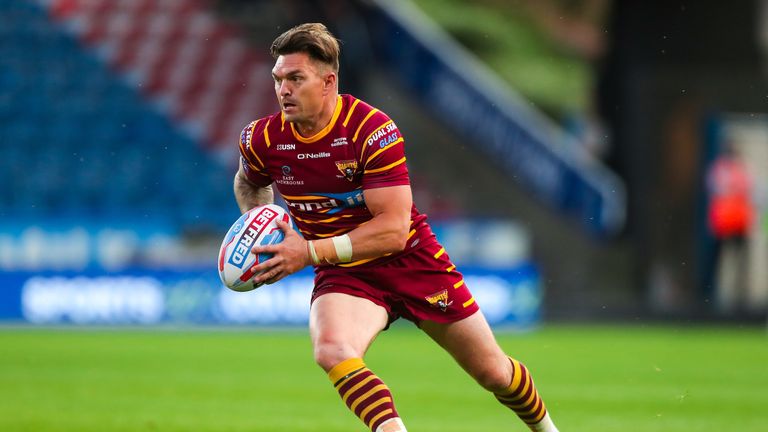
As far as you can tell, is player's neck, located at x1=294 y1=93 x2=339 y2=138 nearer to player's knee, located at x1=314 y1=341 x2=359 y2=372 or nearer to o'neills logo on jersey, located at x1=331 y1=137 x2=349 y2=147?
o'neills logo on jersey, located at x1=331 y1=137 x2=349 y2=147

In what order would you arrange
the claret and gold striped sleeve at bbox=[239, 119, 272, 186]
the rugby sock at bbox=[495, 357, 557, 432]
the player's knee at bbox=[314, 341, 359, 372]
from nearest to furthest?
1. the player's knee at bbox=[314, 341, 359, 372]
2. the claret and gold striped sleeve at bbox=[239, 119, 272, 186]
3. the rugby sock at bbox=[495, 357, 557, 432]

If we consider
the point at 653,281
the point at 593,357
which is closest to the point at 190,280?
the point at 593,357

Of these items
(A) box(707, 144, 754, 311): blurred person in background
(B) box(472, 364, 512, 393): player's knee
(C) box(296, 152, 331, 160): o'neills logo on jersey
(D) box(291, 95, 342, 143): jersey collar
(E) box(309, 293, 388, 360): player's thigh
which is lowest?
(B) box(472, 364, 512, 393): player's knee

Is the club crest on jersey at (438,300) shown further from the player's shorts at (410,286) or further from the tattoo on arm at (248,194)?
the tattoo on arm at (248,194)

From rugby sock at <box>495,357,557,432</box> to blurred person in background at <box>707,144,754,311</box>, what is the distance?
500 inches

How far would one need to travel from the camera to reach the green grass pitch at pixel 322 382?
8.91m

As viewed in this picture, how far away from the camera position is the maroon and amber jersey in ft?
20.1

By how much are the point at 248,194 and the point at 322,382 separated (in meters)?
5.36

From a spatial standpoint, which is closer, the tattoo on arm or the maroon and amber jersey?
the maroon and amber jersey

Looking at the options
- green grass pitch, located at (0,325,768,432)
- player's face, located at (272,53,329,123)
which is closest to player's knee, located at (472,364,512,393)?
player's face, located at (272,53,329,123)

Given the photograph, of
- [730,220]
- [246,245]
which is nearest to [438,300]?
[246,245]

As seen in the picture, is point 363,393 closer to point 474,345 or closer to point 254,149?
point 474,345

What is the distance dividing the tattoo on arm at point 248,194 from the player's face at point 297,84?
71cm

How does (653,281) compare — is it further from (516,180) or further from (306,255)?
(306,255)
